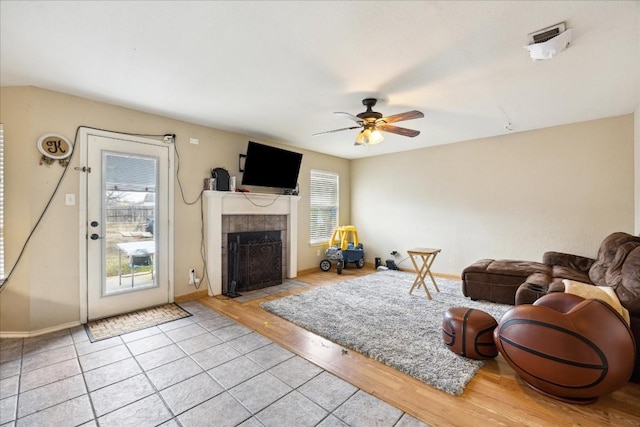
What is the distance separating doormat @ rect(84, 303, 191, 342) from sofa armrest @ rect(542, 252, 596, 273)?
16.4 ft

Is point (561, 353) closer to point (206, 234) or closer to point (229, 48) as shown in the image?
point (229, 48)

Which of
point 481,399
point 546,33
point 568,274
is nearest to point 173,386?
point 481,399

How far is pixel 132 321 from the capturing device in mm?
3184

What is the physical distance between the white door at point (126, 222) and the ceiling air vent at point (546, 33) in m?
4.00

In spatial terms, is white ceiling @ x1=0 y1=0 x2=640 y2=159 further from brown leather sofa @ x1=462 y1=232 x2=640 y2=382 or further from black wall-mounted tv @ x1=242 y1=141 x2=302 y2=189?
brown leather sofa @ x1=462 y1=232 x2=640 y2=382

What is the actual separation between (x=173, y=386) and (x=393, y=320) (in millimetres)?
2229

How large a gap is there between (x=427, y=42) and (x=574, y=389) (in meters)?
2.54

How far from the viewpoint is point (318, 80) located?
2.67 metres

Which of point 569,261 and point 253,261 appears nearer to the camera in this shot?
point 569,261

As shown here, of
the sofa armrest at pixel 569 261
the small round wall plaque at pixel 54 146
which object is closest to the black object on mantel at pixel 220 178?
the small round wall plaque at pixel 54 146

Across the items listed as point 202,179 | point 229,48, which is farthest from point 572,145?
point 202,179

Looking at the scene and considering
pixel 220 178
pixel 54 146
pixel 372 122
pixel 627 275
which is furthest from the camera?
pixel 220 178

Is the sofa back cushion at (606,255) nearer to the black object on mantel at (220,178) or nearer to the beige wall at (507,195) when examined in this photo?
the beige wall at (507,195)

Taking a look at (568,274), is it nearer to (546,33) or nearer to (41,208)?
(546,33)
